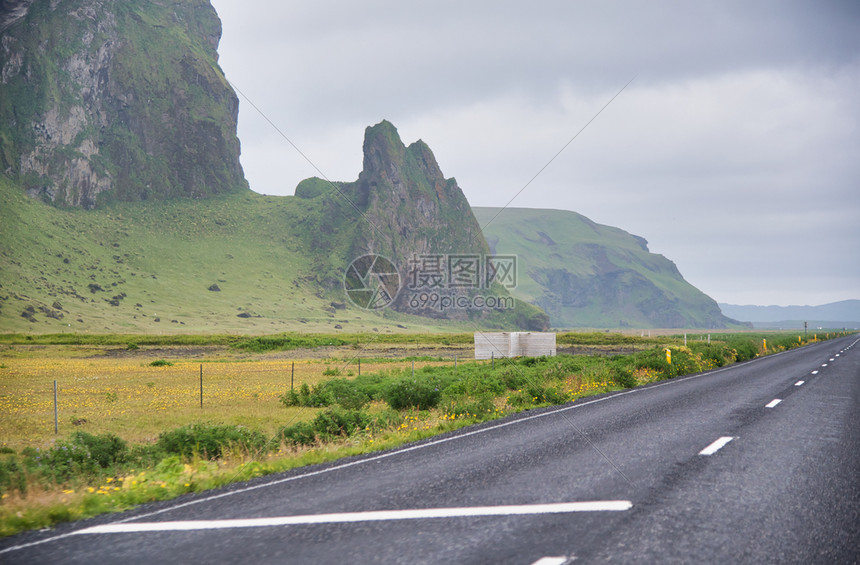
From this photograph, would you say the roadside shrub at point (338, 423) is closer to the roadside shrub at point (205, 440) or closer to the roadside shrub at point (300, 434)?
the roadside shrub at point (300, 434)

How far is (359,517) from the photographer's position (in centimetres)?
635

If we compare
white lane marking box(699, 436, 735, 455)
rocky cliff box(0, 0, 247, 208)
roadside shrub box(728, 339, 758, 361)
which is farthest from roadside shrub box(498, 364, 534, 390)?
rocky cliff box(0, 0, 247, 208)

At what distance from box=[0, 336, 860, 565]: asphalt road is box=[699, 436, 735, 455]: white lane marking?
3 centimetres

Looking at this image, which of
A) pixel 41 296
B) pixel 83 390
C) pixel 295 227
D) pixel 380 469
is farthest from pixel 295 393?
pixel 295 227

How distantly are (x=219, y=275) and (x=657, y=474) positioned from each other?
528ft

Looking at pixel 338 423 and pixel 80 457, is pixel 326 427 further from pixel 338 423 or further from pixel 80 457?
pixel 80 457

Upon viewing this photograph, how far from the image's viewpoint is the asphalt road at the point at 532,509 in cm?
530

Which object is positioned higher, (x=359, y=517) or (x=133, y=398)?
(x=359, y=517)

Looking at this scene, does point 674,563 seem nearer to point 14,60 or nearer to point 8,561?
point 8,561

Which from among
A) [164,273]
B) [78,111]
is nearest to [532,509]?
[164,273]

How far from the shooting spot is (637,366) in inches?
1132

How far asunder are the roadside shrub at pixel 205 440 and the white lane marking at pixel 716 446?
9087 mm

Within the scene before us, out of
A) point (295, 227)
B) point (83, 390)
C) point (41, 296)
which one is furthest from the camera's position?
point (295, 227)

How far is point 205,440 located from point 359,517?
30.2ft
